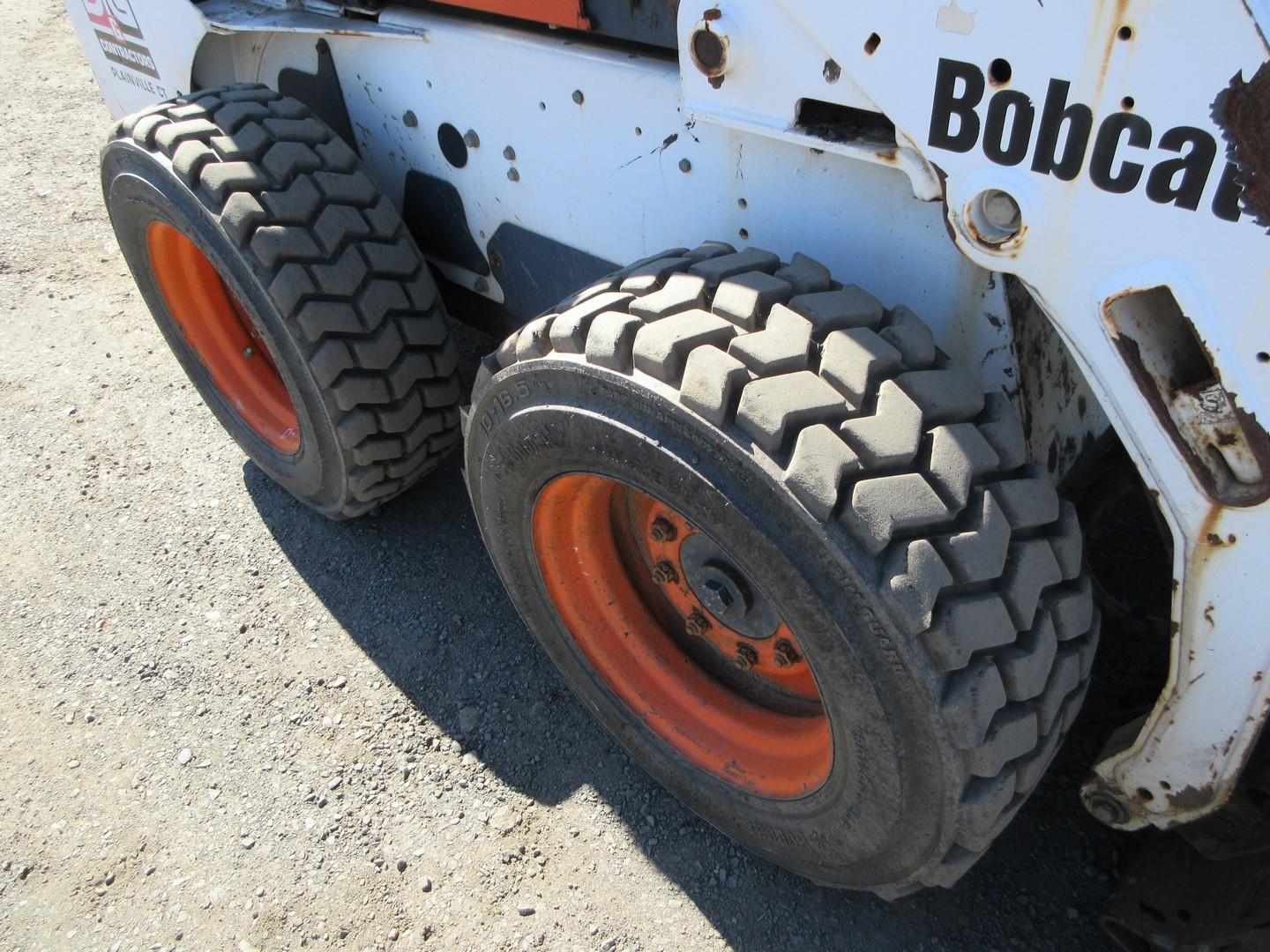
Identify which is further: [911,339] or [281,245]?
[281,245]

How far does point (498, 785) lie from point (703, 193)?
4.46ft

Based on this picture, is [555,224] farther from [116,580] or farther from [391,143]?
[116,580]

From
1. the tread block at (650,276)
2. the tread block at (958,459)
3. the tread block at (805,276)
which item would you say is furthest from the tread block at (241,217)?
the tread block at (958,459)

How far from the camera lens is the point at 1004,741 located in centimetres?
146

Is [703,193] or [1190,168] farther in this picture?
[703,193]

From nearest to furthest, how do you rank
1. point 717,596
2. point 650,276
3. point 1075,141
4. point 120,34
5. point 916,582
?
point 1075,141, point 916,582, point 650,276, point 717,596, point 120,34

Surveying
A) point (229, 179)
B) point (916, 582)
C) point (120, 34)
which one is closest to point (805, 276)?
point (916, 582)

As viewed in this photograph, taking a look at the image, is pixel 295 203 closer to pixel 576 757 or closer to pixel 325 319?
pixel 325 319

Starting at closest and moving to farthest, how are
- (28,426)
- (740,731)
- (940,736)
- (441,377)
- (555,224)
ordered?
(940,736), (740,731), (555,224), (441,377), (28,426)

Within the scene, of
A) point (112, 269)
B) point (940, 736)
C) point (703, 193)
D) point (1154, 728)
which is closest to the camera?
point (940, 736)

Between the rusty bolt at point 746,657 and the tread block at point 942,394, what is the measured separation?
70cm

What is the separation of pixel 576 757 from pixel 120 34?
246cm

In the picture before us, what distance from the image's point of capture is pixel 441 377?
8.14 feet

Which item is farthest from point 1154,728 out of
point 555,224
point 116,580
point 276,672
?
point 116,580
